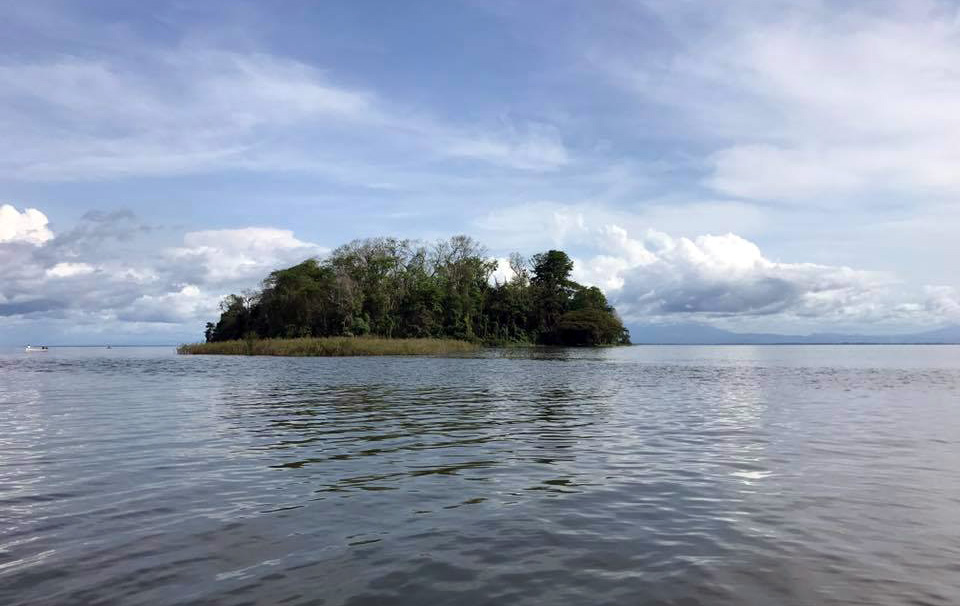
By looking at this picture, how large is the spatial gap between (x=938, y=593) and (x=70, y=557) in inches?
432

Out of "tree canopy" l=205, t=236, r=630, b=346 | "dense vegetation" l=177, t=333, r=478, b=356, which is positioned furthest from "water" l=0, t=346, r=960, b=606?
"tree canopy" l=205, t=236, r=630, b=346

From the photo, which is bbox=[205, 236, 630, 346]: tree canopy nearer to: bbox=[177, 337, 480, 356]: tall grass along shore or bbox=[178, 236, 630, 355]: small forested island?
bbox=[178, 236, 630, 355]: small forested island

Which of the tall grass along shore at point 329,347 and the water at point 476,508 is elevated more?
the tall grass along shore at point 329,347

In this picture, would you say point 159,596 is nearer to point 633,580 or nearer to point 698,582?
point 633,580

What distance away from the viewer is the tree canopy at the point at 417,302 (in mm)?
122562

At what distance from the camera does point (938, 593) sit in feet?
25.0

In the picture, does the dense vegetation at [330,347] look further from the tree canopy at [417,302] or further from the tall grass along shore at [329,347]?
the tree canopy at [417,302]

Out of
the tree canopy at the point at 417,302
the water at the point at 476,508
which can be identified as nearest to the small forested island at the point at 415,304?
the tree canopy at the point at 417,302

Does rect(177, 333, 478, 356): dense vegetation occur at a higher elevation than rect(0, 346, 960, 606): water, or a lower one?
higher

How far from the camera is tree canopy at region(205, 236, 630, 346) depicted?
402 ft

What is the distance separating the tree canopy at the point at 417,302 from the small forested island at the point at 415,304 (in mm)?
212

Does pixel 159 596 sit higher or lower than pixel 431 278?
lower

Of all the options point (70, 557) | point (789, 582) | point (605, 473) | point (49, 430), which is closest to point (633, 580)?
point (789, 582)

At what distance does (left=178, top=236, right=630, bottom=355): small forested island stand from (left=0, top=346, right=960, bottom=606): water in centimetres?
7449
